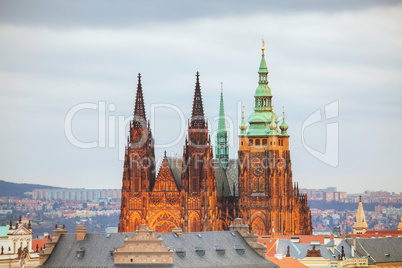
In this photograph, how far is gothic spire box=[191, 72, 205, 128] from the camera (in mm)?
179000

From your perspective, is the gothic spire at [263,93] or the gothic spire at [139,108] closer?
the gothic spire at [139,108]

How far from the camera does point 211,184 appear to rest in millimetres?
178625

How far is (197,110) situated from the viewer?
180 m

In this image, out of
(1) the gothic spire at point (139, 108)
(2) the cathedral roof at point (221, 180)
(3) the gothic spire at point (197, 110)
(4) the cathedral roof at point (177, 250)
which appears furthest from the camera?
(2) the cathedral roof at point (221, 180)

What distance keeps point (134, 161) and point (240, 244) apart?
57476 mm

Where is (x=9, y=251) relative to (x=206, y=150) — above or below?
below

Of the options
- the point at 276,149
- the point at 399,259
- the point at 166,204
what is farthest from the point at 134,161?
the point at 399,259

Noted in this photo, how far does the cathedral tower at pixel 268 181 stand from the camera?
595 feet

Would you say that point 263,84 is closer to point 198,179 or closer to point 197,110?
point 197,110

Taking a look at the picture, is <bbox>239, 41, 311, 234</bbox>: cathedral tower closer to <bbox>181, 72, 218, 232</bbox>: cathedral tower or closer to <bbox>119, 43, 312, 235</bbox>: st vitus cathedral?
<bbox>119, 43, 312, 235</bbox>: st vitus cathedral

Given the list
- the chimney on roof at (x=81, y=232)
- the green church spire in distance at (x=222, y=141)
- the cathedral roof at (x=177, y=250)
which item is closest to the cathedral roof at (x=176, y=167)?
the green church spire in distance at (x=222, y=141)

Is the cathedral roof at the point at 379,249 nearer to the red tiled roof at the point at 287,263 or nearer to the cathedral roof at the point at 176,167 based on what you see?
the cathedral roof at the point at 176,167

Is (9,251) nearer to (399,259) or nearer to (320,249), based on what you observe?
(320,249)

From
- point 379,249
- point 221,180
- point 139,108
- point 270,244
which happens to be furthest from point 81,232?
point 221,180
